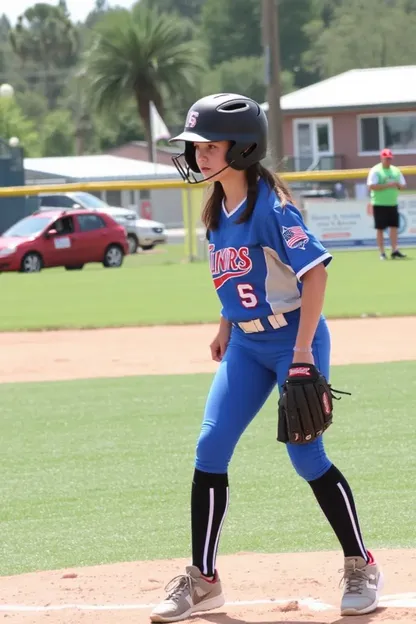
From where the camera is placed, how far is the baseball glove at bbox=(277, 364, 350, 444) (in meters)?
4.44

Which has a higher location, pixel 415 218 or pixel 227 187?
pixel 227 187

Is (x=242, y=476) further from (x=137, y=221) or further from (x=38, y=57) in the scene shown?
(x=38, y=57)

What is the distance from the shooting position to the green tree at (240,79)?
110 metres

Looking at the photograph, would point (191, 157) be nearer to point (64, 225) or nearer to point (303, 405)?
point (303, 405)

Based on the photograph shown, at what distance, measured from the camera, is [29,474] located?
7.44m

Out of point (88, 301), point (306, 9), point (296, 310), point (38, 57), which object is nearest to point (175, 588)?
point (296, 310)

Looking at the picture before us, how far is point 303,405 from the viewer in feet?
14.5

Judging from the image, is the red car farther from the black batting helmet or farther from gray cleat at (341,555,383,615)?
gray cleat at (341,555,383,615)

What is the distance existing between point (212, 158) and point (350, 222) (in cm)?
2089

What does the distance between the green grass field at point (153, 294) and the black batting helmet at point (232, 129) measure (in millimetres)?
10623

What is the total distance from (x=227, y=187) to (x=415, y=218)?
20878 mm

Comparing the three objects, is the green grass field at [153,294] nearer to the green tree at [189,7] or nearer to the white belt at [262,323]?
the white belt at [262,323]

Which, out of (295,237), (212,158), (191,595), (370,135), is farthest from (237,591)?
(370,135)

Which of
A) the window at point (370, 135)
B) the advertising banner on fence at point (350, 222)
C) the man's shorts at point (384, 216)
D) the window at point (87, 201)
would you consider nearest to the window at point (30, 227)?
the advertising banner on fence at point (350, 222)
